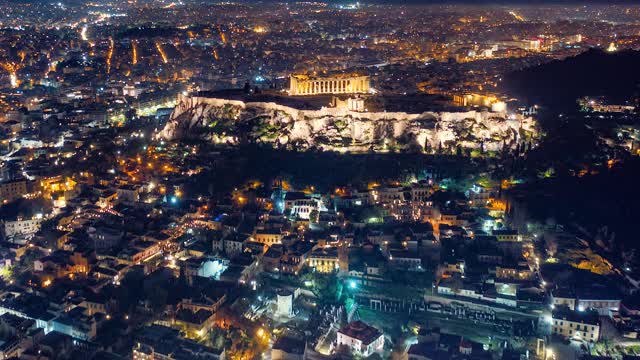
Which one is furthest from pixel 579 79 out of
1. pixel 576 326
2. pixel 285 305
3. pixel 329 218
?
pixel 285 305

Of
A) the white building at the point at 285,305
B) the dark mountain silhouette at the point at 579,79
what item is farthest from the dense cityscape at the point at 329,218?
the dark mountain silhouette at the point at 579,79

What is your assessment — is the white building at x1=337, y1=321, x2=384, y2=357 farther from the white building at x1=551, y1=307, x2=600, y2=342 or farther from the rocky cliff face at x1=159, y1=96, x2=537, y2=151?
the rocky cliff face at x1=159, y1=96, x2=537, y2=151

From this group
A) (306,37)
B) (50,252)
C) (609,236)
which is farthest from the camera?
(306,37)

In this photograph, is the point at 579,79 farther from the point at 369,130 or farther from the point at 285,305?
the point at 285,305

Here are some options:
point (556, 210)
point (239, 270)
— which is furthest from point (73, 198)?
point (556, 210)

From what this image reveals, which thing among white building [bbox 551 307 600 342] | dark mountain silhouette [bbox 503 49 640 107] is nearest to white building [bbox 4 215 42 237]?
white building [bbox 551 307 600 342]

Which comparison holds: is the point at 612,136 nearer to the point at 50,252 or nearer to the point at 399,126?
the point at 399,126

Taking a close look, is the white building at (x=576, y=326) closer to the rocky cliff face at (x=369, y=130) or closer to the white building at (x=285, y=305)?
the white building at (x=285, y=305)
